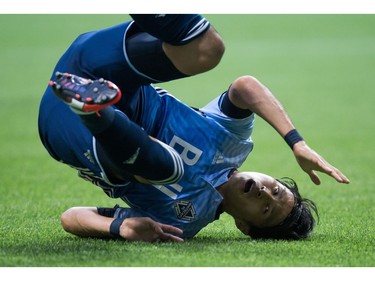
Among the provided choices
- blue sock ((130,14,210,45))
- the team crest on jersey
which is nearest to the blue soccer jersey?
the team crest on jersey

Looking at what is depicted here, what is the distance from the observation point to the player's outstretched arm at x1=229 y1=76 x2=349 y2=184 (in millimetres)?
3973

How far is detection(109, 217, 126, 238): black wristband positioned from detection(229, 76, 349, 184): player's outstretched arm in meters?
0.81

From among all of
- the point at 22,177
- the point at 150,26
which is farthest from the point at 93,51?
the point at 22,177

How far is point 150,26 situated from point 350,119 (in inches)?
295

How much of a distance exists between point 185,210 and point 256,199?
0.35 m

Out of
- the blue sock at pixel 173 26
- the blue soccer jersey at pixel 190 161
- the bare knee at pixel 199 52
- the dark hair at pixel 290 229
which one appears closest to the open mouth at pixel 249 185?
the blue soccer jersey at pixel 190 161

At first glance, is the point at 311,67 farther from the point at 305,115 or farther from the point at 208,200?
the point at 208,200

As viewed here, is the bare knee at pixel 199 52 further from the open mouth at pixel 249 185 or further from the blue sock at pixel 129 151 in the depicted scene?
the open mouth at pixel 249 185

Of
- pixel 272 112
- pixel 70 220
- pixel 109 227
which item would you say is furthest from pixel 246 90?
pixel 70 220

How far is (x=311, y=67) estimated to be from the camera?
14891mm

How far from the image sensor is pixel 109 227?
4309 millimetres

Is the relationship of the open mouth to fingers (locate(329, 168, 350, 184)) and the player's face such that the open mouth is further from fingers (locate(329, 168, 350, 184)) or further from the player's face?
fingers (locate(329, 168, 350, 184))

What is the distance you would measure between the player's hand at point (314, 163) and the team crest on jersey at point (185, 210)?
63 cm
